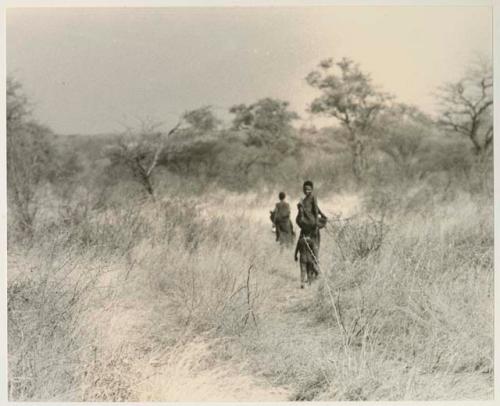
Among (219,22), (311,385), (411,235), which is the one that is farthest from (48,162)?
(311,385)

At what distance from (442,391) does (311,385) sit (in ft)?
3.09

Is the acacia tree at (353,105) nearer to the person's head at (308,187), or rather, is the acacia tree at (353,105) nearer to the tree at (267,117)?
the tree at (267,117)

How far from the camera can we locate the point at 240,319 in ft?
16.1

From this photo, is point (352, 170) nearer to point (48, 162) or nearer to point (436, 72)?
point (48, 162)

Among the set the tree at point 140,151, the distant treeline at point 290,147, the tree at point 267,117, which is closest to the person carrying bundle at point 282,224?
the distant treeline at point 290,147

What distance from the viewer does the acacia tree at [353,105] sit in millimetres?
12414

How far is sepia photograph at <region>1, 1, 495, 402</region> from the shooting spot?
4.38m

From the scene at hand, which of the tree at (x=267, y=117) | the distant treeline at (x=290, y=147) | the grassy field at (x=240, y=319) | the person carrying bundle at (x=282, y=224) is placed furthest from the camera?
the tree at (x=267, y=117)

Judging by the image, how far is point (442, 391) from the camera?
4379 millimetres

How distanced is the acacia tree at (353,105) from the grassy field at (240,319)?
5.73 metres

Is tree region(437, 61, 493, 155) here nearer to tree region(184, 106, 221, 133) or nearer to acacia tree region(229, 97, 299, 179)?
tree region(184, 106, 221, 133)

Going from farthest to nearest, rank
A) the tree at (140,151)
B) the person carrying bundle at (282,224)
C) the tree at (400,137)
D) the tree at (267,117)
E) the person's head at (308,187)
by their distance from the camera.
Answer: the tree at (400,137) < the tree at (267,117) < the tree at (140,151) < the person carrying bundle at (282,224) < the person's head at (308,187)

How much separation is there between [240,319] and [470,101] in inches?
232

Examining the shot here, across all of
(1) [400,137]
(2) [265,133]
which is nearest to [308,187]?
(2) [265,133]
